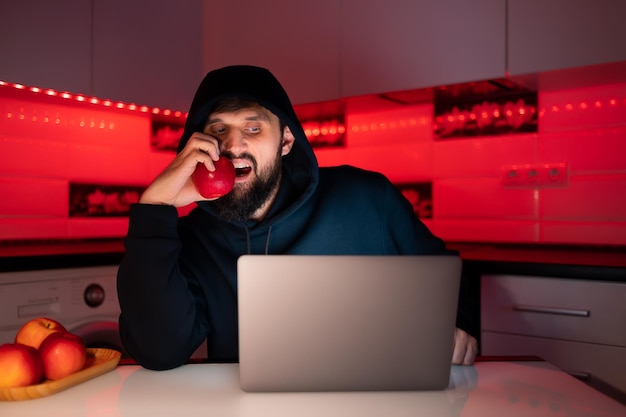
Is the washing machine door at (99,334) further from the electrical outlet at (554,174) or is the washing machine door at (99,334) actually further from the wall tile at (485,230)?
the electrical outlet at (554,174)

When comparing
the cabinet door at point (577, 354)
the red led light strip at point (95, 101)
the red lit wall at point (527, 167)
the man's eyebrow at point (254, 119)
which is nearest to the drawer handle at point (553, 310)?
the cabinet door at point (577, 354)

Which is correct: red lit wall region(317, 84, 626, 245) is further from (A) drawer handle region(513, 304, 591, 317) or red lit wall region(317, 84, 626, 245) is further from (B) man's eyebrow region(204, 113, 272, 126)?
(B) man's eyebrow region(204, 113, 272, 126)

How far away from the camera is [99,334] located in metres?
2.47

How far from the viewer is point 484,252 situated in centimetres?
252

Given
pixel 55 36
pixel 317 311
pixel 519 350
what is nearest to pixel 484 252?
pixel 519 350

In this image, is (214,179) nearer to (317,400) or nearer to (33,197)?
(317,400)

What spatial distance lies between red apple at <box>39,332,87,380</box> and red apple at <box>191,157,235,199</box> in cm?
43

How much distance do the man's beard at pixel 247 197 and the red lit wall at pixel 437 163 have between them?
151cm

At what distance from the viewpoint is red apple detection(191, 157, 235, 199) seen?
1.31 meters

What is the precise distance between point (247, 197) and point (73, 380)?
718 millimetres

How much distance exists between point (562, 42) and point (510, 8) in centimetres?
26

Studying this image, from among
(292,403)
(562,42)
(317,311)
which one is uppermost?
(562,42)

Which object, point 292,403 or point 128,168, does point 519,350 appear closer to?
point 292,403

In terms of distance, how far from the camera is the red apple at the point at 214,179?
4.31ft
